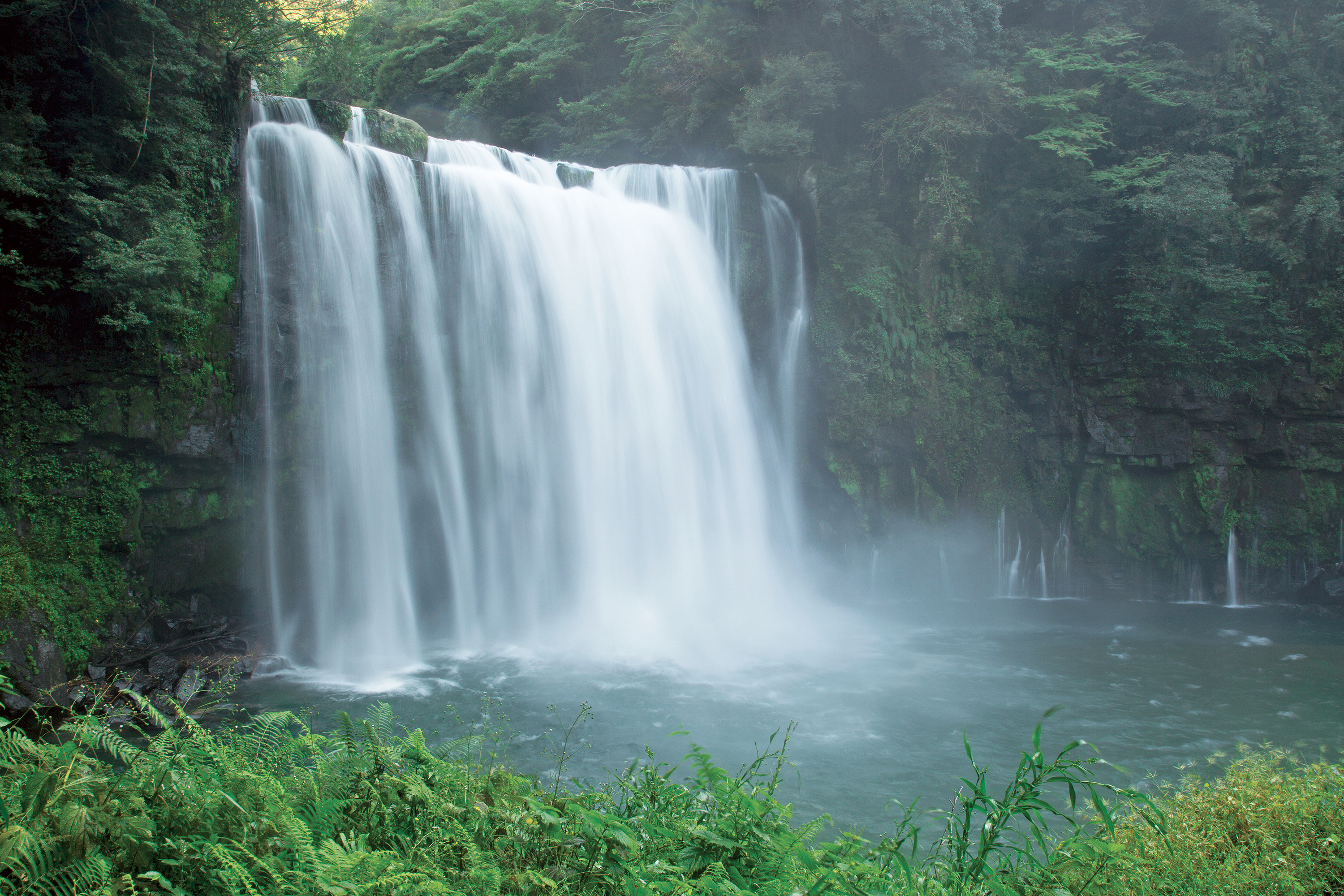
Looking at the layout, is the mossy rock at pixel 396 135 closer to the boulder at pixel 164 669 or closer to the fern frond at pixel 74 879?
the boulder at pixel 164 669

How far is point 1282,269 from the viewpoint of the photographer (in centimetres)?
1536

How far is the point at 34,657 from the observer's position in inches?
316

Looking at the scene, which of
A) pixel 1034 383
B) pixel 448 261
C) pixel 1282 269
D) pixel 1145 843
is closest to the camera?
pixel 1145 843

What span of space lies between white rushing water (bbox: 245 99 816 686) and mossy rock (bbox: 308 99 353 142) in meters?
0.20

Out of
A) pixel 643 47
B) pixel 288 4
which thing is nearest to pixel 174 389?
pixel 288 4

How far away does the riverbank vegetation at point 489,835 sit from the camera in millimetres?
2592

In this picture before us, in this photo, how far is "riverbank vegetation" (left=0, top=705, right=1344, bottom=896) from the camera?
259 cm

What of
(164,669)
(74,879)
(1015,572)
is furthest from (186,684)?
(1015,572)

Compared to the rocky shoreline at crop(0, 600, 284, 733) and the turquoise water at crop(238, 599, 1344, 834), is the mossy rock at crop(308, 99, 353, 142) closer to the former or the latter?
the rocky shoreline at crop(0, 600, 284, 733)

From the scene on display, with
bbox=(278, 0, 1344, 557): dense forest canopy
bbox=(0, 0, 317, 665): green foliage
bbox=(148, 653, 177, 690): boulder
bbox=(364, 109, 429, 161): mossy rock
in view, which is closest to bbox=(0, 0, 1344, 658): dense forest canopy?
bbox=(278, 0, 1344, 557): dense forest canopy

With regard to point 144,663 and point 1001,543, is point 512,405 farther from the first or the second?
point 1001,543

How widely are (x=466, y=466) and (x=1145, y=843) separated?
1025 centimetres

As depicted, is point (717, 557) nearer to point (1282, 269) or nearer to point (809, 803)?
point (809, 803)

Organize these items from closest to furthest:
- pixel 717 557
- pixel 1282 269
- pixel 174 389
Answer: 1. pixel 174 389
2. pixel 717 557
3. pixel 1282 269
